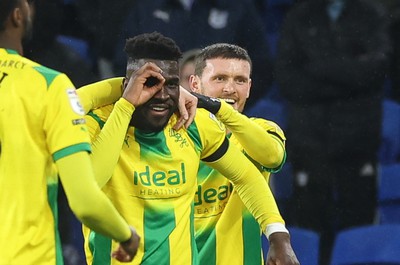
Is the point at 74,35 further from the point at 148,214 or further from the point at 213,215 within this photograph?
the point at 148,214

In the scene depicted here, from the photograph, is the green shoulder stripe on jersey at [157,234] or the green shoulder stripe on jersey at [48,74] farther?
the green shoulder stripe on jersey at [157,234]

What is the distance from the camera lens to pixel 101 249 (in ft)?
13.9

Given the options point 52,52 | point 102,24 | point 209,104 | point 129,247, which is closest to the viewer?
point 129,247

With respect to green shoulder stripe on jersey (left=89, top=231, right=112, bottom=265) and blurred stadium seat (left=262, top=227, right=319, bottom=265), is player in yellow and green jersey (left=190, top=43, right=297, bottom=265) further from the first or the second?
blurred stadium seat (left=262, top=227, right=319, bottom=265)

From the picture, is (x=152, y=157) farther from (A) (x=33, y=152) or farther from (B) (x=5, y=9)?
(B) (x=5, y=9)

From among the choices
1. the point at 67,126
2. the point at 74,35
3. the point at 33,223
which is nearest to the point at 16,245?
the point at 33,223

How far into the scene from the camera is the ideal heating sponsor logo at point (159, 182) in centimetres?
427

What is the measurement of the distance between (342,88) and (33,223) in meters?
4.39

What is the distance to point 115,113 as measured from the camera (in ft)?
13.6

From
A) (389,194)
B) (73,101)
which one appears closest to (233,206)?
(73,101)

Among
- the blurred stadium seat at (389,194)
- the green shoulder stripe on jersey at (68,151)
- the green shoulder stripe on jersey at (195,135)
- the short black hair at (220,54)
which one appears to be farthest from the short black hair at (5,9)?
the blurred stadium seat at (389,194)

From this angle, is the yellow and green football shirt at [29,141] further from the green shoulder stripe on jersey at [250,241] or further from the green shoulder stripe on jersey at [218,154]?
the green shoulder stripe on jersey at [250,241]

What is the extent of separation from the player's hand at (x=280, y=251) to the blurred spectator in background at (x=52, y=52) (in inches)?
104

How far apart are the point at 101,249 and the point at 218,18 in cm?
359
